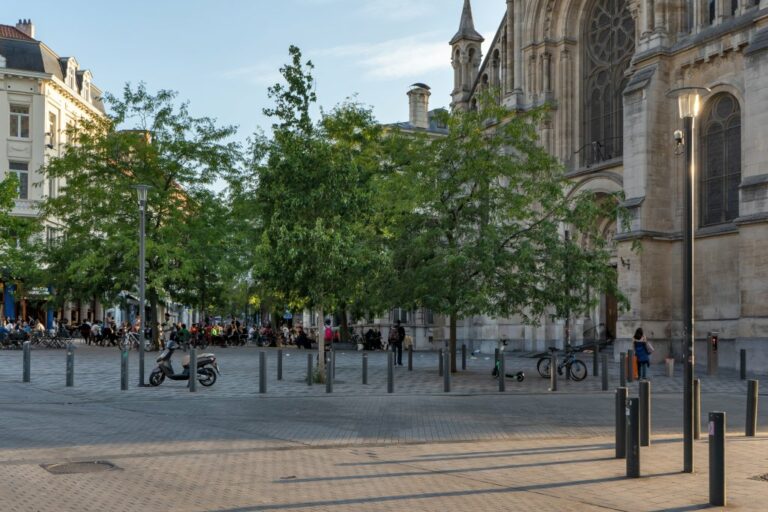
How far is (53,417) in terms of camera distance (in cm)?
1347

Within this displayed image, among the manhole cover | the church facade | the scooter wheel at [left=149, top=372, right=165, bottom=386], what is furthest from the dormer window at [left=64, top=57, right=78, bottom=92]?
the manhole cover

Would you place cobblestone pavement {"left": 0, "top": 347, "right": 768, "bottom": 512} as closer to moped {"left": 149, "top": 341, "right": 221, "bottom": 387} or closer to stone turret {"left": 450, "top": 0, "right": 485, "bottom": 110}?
moped {"left": 149, "top": 341, "right": 221, "bottom": 387}

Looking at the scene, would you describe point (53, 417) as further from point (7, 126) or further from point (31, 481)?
point (7, 126)

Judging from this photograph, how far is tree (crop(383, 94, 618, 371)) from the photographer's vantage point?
22.9 metres

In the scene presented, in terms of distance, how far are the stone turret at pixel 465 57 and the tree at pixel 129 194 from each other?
1252cm

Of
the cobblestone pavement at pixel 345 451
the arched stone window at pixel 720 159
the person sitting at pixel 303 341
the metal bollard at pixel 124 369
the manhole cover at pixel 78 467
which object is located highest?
the arched stone window at pixel 720 159

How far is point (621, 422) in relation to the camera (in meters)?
10.1

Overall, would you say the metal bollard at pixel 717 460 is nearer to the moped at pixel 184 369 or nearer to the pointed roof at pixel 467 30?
the moped at pixel 184 369

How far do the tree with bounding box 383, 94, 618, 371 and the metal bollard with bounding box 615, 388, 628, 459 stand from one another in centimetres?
1168

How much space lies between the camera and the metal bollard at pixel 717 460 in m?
7.60

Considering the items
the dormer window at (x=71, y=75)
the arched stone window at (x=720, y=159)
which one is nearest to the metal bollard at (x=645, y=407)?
the arched stone window at (x=720, y=159)

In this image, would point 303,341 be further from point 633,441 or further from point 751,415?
point 633,441

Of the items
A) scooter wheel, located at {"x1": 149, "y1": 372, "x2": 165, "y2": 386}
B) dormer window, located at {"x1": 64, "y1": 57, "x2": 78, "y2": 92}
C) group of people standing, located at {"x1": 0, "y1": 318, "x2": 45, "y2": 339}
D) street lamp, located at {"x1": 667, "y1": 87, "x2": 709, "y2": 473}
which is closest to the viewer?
street lamp, located at {"x1": 667, "y1": 87, "x2": 709, "y2": 473}

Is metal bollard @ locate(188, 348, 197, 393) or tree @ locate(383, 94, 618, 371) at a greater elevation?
tree @ locate(383, 94, 618, 371)
